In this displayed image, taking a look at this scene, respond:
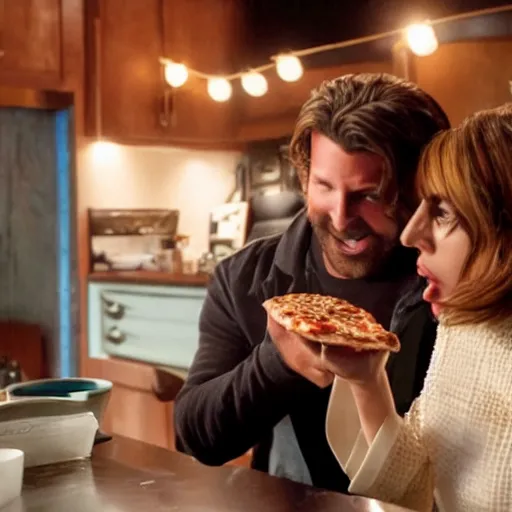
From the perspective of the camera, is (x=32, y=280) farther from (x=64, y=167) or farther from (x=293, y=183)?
(x=293, y=183)

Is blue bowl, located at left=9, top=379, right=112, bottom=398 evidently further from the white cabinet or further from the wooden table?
the white cabinet

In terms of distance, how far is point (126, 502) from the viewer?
97cm

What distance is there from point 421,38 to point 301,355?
2040 millimetres

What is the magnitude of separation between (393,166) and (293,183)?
2.38m

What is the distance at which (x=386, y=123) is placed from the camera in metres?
1.38

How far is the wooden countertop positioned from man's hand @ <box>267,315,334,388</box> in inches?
79.1

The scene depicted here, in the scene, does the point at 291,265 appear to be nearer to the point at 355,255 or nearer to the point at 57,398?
the point at 355,255

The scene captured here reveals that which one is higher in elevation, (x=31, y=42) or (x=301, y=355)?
(x=31, y=42)

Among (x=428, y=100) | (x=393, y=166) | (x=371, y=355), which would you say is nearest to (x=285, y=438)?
(x=371, y=355)

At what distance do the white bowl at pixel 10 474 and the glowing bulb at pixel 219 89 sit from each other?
119 inches

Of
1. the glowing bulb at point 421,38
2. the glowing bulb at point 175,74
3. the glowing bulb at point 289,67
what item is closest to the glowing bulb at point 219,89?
the glowing bulb at point 175,74

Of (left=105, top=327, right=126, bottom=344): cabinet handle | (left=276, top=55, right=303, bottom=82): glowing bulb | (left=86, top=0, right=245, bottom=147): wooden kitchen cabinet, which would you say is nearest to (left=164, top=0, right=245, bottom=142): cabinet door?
(left=86, top=0, right=245, bottom=147): wooden kitchen cabinet

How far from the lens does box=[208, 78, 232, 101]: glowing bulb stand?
386cm

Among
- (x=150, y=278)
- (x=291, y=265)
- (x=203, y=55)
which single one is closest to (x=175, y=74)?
(x=203, y=55)
